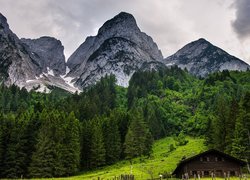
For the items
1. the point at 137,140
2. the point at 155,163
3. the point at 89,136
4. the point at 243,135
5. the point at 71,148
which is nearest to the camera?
the point at 243,135

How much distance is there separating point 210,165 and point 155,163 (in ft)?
62.8

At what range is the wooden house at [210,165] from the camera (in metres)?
68.3

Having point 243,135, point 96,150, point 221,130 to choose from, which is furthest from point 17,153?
point 243,135

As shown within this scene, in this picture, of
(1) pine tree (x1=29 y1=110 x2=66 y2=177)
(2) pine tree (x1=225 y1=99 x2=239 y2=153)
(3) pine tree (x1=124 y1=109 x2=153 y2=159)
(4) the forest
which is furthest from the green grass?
(2) pine tree (x1=225 y1=99 x2=239 y2=153)

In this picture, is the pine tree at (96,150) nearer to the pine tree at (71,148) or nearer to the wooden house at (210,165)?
the pine tree at (71,148)

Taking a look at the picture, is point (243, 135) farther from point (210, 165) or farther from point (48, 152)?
point (48, 152)

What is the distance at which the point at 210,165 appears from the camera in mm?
69062

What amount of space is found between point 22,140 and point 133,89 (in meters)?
111

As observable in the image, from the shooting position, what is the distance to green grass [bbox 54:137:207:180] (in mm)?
72938

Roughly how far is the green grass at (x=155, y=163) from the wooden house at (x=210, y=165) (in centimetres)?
710

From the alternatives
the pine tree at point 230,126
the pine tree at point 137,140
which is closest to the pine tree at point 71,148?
the pine tree at point 137,140

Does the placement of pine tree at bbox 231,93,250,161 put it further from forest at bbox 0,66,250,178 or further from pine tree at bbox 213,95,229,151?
pine tree at bbox 213,95,229,151

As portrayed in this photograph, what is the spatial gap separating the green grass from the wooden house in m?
7.10

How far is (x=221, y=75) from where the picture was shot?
195375 mm
